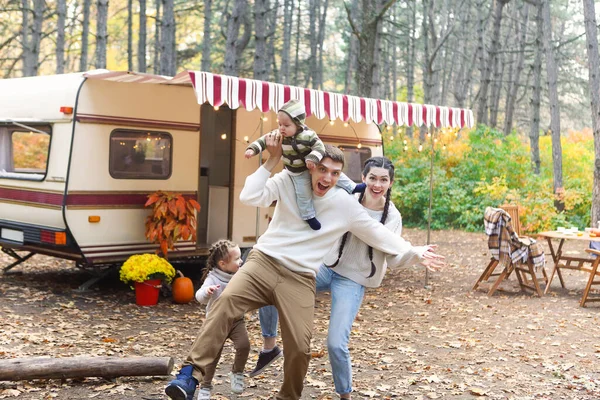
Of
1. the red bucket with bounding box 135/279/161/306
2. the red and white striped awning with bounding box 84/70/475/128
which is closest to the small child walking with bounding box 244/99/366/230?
the red and white striped awning with bounding box 84/70/475/128

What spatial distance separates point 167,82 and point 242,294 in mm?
4790

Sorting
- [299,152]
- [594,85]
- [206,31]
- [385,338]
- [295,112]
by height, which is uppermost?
[206,31]

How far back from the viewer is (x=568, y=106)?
3316cm

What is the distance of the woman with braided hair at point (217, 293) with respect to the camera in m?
4.51

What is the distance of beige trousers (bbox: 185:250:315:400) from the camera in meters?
3.85

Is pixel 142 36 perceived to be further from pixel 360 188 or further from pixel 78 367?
pixel 360 188

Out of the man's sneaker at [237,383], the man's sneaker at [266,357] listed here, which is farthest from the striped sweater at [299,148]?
the man's sneaker at [237,383]

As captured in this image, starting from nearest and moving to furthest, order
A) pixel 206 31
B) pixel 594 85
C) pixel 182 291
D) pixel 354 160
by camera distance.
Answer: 1. pixel 182 291
2. pixel 354 160
3. pixel 594 85
4. pixel 206 31

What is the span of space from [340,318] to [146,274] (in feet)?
13.2

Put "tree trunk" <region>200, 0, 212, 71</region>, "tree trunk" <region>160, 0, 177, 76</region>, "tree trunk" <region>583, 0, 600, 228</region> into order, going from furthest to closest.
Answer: "tree trunk" <region>200, 0, 212, 71</region>
"tree trunk" <region>160, 0, 177, 76</region>
"tree trunk" <region>583, 0, 600, 228</region>

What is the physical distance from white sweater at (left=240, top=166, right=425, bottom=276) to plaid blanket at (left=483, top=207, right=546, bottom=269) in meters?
5.25

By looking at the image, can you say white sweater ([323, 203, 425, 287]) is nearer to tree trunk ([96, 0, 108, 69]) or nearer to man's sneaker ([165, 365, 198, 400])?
man's sneaker ([165, 365, 198, 400])

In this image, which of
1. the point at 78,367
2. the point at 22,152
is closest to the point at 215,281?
the point at 78,367

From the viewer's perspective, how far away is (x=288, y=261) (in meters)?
4.03
